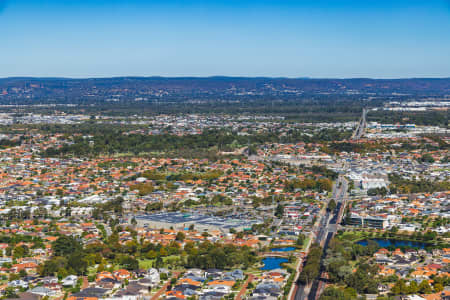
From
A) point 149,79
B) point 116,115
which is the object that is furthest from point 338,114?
point 149,79

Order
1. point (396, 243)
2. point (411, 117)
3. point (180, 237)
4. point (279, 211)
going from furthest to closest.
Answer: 1. point (411, 117)
2. point (279, 211)
3. point (396, 243)
4. point (180, 237)

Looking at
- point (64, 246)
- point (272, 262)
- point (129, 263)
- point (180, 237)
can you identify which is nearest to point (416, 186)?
point (272, 262)

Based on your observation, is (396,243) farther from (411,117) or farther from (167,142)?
(411,117)

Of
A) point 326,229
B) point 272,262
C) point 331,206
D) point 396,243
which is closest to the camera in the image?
point 272,262

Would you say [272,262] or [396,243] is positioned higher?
[272,262]

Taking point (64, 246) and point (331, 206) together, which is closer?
point (64, 246)

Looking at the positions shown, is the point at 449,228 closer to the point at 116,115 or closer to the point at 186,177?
the point at 186,177
